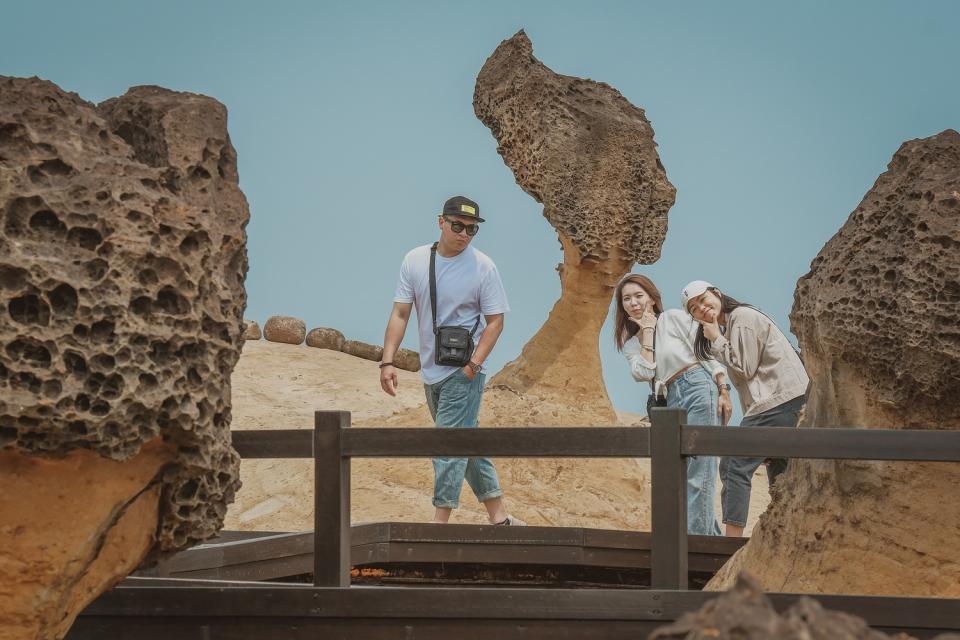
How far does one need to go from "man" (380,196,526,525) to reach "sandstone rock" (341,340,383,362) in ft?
33.6

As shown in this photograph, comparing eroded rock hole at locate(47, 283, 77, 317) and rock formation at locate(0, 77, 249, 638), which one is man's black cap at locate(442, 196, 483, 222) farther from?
eroded rock hole at locate(47, 283, 77, 317)

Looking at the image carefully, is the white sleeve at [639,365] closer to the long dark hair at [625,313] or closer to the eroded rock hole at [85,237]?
the long dark hair at [625,313]

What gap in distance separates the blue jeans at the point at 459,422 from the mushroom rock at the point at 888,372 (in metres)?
2.18

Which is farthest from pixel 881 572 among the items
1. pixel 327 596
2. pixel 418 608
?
pixel 327 596

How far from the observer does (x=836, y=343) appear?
5.09 meters

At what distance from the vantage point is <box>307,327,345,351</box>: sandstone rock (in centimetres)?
1791

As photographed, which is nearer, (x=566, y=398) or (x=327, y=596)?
(x=327, y=596)

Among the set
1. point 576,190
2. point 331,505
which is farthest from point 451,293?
point 576,190

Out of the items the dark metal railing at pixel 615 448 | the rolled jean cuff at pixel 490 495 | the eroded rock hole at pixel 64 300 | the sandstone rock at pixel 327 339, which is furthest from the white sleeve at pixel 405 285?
the sandstone rock at pixel 327 339

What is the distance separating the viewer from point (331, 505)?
473cm

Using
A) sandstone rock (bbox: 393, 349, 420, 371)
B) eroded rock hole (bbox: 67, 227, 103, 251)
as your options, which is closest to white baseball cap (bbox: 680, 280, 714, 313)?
eroded rock hole (bbox: 67, 227, 103, 251)

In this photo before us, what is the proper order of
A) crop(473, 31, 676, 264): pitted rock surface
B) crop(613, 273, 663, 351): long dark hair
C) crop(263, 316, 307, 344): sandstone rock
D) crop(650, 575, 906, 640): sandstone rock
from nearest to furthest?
crop(650, 575, 906, 640): sandstone rock < crop(613, 273, 663, 351): long dark hair < crop(473, 31, 676, 264): pitted rock surface < crop(263, 316, 307, 344): sandstone rock

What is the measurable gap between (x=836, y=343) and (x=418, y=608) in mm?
2130

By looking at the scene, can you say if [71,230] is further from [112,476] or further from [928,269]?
[928,269]
